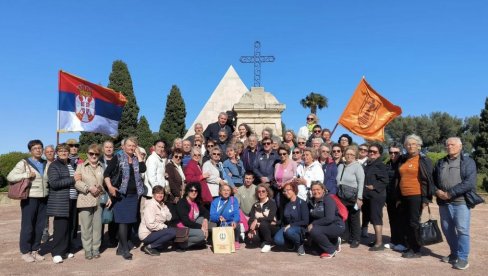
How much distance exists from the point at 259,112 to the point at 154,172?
5.47 metres

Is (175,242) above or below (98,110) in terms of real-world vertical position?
below

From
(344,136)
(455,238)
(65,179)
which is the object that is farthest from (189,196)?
(455,238)

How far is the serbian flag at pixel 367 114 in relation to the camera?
10117mm

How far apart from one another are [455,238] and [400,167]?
1.32 m

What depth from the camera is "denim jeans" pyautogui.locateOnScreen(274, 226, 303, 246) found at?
21.4ft

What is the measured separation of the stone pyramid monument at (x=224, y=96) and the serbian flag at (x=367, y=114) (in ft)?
20.3

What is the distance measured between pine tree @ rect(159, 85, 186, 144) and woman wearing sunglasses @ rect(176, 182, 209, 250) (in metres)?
28.9

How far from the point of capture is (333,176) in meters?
7.07

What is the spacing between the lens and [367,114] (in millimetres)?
10180

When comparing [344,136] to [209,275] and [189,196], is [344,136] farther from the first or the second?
[209,275]

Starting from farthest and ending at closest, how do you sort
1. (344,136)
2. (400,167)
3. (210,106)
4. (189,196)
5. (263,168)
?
1. (210,106)
2. (344,136)
3. (263,168)
4. (189,196)
5. (400,167)

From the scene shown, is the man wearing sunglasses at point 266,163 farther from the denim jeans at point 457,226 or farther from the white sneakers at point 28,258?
the white sneakers at point 28,258

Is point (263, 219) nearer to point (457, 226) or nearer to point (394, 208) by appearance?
point (394, 208)

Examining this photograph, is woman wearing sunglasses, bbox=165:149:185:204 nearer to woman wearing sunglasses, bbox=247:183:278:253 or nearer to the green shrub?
woman wearing sunglasses, bbox=247:183:278:253
